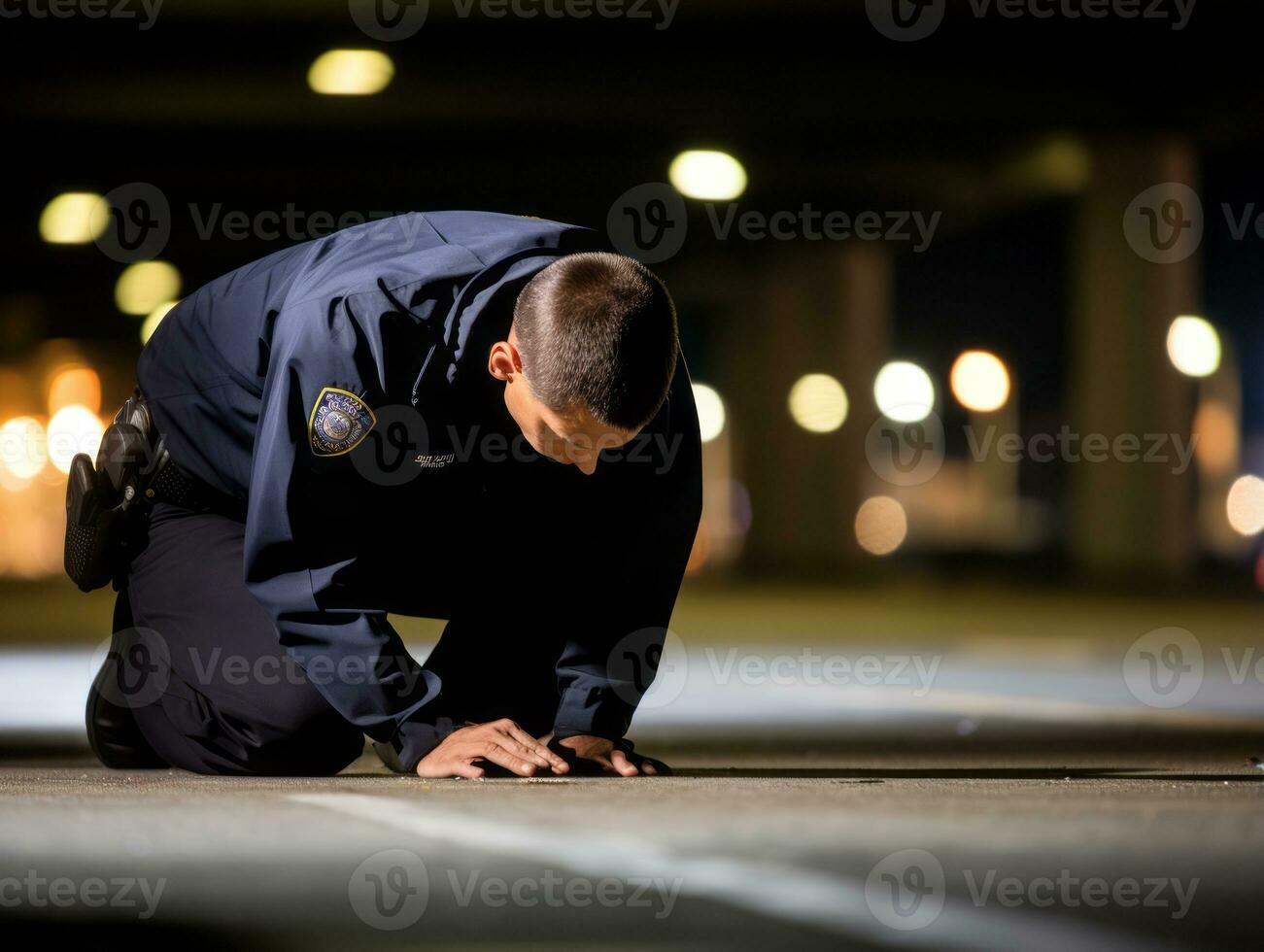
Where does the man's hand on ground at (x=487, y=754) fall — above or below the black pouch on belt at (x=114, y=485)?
below

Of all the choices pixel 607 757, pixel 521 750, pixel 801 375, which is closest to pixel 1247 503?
pixel 801 375

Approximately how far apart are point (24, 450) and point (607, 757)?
2664cm

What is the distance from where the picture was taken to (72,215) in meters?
16.9

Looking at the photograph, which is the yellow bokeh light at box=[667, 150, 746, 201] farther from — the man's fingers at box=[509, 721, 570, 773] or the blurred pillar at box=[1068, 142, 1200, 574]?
the man's fingers at box=[509, 721, 570, 773]

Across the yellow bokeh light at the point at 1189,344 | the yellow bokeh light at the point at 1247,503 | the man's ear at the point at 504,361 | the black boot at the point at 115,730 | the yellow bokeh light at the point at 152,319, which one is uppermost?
the yellow bokeh light at the point at 1247,503

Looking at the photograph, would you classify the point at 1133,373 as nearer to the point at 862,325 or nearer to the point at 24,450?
the point at 862,325

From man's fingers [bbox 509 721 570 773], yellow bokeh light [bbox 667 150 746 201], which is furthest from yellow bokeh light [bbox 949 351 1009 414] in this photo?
man's fingers [bbox 509 721 570 773]

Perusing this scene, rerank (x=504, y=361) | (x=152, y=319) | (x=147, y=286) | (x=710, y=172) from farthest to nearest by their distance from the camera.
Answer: (x=152, y=319)
(x=147, y=286)
(x=710, y=172)
(x=504, y=361)

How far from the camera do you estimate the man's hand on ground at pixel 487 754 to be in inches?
116

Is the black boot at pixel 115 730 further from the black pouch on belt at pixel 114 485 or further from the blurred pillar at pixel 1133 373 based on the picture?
the blurred pillar at pixel 1133 373

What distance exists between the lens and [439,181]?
16531mm

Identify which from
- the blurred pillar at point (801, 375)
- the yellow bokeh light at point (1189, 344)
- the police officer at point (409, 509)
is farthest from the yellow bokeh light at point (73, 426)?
the police officer at point (409, 509)

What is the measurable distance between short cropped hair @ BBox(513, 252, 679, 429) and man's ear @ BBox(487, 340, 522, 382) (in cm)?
6

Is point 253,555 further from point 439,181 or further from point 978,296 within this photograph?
point 978,296
